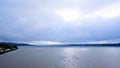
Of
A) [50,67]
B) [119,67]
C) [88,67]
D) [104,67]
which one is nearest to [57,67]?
[50,67]

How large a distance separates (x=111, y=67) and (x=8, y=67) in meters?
20.8

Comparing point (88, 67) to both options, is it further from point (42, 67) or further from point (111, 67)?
point (42, 67)

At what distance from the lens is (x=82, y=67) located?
119 ft

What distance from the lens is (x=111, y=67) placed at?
36.3 meters

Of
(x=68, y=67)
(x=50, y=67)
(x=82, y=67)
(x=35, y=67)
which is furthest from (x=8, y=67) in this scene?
(x=82, y=67)

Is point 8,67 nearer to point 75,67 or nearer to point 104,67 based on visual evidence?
point 75,67

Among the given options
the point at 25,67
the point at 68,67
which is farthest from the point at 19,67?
the point at 68,67

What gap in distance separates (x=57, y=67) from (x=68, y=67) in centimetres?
221

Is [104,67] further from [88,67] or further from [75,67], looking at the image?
[75,67]

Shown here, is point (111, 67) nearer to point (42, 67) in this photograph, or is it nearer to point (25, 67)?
point (42, 67)

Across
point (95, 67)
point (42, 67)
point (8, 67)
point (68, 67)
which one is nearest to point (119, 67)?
point (95, 67)

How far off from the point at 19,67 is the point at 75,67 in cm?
1128

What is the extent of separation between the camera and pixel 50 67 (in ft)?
116

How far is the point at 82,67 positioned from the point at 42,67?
8048mm
